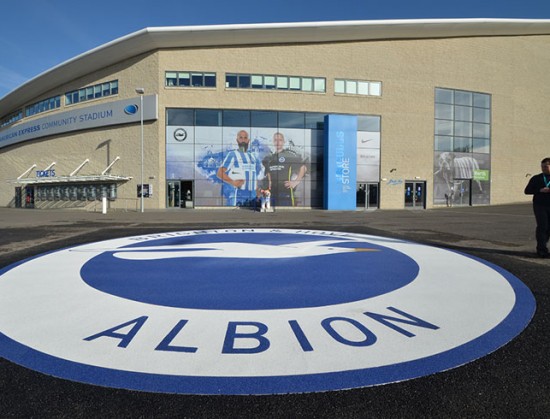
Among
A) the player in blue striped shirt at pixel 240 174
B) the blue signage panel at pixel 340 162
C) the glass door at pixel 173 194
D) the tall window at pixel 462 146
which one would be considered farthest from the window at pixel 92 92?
the tall window at pixel 462 146

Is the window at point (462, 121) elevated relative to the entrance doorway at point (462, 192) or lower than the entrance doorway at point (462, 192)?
elevated

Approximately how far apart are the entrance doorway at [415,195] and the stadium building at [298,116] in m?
0.13

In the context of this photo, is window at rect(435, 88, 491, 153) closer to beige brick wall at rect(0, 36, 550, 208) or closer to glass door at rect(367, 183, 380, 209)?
beige brick wall at rect(0, 36, 550, 208)

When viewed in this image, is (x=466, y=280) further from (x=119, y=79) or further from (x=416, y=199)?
(x=119, y=79)

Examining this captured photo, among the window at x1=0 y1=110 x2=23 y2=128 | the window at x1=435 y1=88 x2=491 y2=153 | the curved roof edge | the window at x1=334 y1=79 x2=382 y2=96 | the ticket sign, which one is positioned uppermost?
the curved roof edge

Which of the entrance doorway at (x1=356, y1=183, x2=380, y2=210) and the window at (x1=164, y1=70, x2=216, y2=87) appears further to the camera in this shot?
the entrance doorway at (x1=356, y1=183, x2=380, y2=210)

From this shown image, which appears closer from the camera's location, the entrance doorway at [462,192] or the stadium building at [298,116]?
the stadium building at [298,116]

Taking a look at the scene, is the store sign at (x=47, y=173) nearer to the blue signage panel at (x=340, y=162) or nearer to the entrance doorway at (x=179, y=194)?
the entrance doorway at (x=179, y=194)

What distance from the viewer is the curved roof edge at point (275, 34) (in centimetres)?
2447

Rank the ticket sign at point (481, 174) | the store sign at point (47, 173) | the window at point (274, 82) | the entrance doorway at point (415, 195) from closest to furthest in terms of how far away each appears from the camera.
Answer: the window at point (274, 82) < the entrance doorway at point (415, 195) < the ticket sign at point (481, 174) < the store sign at point (47, 173)

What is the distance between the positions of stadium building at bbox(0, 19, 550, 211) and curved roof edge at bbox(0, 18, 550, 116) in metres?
0.12

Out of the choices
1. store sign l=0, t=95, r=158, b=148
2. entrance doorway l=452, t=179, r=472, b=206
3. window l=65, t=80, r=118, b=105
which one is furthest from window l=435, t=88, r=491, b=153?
window l=65, t=80, r=118, b=105

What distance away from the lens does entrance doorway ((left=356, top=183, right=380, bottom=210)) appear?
27016 millimetres

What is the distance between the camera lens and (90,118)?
28438mm
